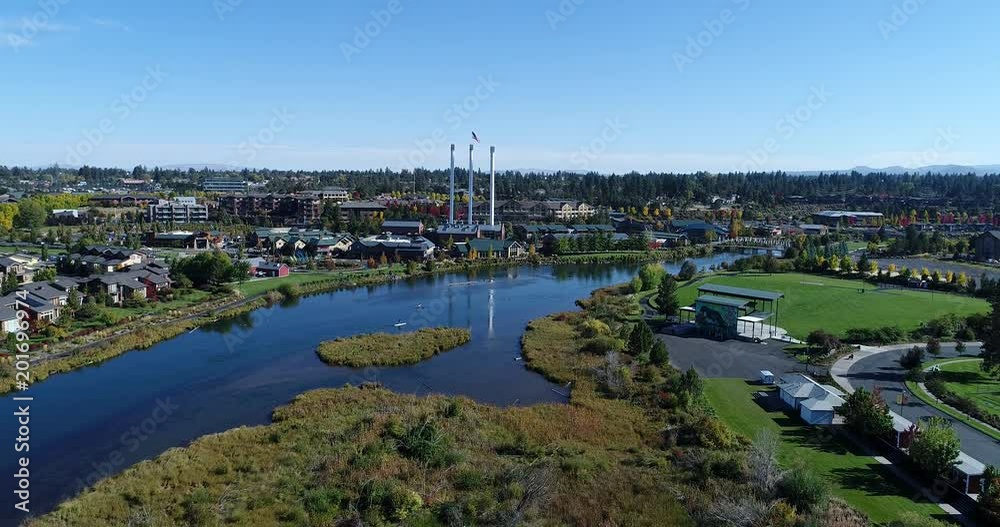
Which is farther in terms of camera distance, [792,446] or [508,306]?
[508,306]

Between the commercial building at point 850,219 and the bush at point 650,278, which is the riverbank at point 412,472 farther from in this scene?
the commercial building at point 850,219

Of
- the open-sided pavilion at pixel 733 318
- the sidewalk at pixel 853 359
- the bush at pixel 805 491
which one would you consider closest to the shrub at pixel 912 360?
the sidewalk at pixel 853 359

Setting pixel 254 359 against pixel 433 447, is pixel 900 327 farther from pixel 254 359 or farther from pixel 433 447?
pixel 254 359

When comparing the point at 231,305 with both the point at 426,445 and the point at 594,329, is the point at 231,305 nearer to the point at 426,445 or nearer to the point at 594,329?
the point at 594,329

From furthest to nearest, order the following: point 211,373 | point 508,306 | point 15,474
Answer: point 508,306 → point 211,373 → point 15,474

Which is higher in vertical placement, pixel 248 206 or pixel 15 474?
pixel 248 206

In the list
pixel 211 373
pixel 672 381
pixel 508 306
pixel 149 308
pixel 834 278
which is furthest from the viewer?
pixel 834 278

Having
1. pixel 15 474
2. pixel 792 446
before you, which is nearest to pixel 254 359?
pixel 15 474

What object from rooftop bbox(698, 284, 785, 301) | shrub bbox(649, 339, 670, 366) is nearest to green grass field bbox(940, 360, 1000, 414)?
rooftop bbox(698, 284, 785, 301)
